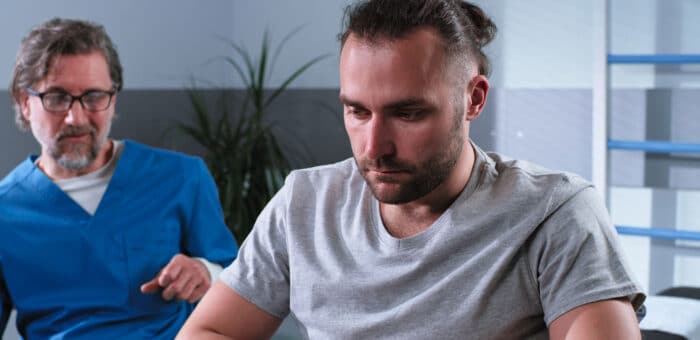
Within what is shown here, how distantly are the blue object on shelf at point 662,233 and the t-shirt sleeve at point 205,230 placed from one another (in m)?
1.66

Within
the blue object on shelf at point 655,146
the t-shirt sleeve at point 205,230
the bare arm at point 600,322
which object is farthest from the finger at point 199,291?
the blue object on shelf at point 655,146

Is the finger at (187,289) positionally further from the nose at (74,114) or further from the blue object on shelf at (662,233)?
the blue object on shelf at (662,233)

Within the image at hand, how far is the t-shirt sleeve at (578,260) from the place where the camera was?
45.6 inches

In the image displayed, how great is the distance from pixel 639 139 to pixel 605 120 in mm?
165

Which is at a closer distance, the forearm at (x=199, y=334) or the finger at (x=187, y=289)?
the forearm at (x=199, y=334)

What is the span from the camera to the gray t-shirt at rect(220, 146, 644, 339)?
119 cm

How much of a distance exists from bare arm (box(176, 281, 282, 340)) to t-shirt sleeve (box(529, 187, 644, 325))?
18.1 inches

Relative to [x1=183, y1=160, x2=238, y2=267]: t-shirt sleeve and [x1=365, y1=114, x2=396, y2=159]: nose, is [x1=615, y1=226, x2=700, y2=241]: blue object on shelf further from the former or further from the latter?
[x1=365, y1=114, x2=396, y2=159]: nose

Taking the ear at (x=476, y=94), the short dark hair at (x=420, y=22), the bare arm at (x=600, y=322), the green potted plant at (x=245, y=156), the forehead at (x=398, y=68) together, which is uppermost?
the short dark hair at (x=420, y=22)

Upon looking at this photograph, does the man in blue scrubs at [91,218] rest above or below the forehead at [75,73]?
below

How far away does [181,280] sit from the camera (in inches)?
77.3

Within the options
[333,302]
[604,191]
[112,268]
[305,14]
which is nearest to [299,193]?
[333,302]

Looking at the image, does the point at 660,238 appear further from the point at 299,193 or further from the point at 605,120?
the point at 299,193

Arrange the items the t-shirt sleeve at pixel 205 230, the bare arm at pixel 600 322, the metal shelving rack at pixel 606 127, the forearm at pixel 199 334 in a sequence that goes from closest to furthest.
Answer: the bare arm at pixel 600 322, the forearm at pixel 199 334, the t-shirt sleeve at pixel 205 230, the metal shelving rack at pixel 606 127
